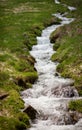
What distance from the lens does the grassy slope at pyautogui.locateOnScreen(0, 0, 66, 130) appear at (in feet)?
101

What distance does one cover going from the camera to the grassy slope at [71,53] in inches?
1528

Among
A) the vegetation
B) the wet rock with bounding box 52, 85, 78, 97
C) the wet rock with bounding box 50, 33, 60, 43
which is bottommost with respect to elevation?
the wet rock with bounding box 50, 33, 60, 43

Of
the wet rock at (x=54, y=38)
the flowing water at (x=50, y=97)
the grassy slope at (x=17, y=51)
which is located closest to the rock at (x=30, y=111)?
the flowing water at (x=50, y=97)

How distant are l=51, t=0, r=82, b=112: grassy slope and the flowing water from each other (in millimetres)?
832

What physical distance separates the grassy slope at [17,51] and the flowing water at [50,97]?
38.5 inches

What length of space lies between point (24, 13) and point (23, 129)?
187 feet

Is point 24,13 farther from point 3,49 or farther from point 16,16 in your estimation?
point 3,49

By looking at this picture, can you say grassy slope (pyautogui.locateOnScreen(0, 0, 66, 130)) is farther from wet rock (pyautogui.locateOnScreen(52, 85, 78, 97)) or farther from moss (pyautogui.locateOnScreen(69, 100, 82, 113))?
moss (pyautogui.locateOnScreen(69, 100, 82, 113))

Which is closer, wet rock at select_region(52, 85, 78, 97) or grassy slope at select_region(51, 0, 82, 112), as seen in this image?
wet rock at select_region(52, 85, 78, 97)

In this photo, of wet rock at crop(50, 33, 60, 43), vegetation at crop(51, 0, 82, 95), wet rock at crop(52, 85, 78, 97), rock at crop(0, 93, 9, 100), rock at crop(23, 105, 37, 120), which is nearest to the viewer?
rock at crop(23, 105, 37, 120)

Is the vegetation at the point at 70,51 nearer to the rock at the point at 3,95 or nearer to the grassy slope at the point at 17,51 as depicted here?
the grassy slope at the point at 17,51

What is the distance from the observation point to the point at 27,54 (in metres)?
48.3

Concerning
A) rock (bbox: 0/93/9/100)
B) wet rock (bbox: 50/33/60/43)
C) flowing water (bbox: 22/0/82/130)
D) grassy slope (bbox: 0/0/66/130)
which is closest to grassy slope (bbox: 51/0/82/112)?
wet rock (bbox: 50/33/60/43)

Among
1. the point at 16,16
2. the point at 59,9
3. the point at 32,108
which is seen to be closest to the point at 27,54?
the point at 32,108
